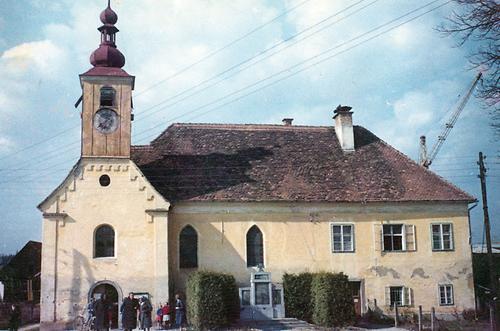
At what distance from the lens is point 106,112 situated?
3119cm

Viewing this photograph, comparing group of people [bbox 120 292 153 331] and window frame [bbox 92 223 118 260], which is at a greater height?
window frame [bbox 92 223 118 260]

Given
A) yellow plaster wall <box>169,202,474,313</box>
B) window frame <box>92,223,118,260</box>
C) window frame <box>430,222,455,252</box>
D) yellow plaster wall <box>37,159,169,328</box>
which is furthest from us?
window frame <box>430,222,455,252</box>

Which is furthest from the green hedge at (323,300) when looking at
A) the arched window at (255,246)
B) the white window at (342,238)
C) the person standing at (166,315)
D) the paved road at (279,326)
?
the person standing at (166,315)

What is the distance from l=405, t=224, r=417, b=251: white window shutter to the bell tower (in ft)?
52.9

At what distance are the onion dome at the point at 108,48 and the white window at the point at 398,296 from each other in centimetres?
1950

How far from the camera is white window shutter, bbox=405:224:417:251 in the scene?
33.3 metres

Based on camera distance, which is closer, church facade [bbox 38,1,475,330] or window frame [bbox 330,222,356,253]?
church facade [bbox 38,1,475,330]

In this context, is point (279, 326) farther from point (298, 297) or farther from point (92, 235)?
point (92, 235)

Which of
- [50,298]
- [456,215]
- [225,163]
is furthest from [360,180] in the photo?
[50,298]

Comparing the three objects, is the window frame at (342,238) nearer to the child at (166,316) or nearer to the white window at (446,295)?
the white window at (446,295)

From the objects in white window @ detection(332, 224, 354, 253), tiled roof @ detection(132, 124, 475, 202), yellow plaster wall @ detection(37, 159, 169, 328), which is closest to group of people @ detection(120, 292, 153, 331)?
yellow plaster wall @ detection(37, 159, 169, 328)

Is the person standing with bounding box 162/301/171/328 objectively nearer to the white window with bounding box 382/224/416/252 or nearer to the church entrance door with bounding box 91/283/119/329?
the church entrance door with bounding box 91/283/119/329

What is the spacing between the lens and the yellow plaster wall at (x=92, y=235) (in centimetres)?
2917

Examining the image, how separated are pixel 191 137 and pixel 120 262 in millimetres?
9836
